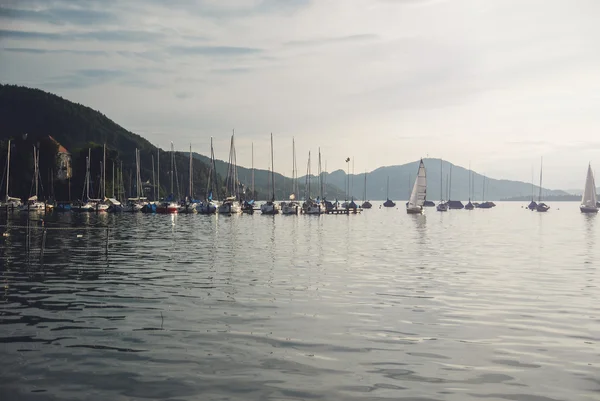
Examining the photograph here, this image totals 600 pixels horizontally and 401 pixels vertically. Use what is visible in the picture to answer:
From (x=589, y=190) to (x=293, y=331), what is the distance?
193 meters

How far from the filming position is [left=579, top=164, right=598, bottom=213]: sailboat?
184500 mm

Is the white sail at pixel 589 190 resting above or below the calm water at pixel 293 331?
above

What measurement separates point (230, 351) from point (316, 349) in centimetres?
252

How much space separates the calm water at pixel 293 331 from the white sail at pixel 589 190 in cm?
16165

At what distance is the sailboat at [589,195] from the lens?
184500 millimetres

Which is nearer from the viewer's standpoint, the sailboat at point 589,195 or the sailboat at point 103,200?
the sailboat at point 103,200

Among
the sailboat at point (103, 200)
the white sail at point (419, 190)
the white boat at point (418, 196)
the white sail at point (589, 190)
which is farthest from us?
the white sail at point (589, 190)

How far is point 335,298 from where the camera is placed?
26.4m

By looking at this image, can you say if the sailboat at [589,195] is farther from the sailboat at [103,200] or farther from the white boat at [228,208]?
the sailboat at [103,200]

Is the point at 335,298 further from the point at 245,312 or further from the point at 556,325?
the point at 556,325

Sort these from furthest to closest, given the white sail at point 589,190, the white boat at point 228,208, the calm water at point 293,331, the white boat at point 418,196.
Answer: the white sail at point 589,190, the white boat at point 418,196, the white boat at point 228,208, the calm water at point 293,331

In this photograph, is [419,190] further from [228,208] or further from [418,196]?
[228,208]

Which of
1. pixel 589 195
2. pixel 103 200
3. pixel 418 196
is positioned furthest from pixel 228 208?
pixel 589 195

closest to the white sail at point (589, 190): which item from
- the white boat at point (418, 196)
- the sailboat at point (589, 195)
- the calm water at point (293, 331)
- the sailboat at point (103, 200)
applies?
the sailboat at point (589, 195)
